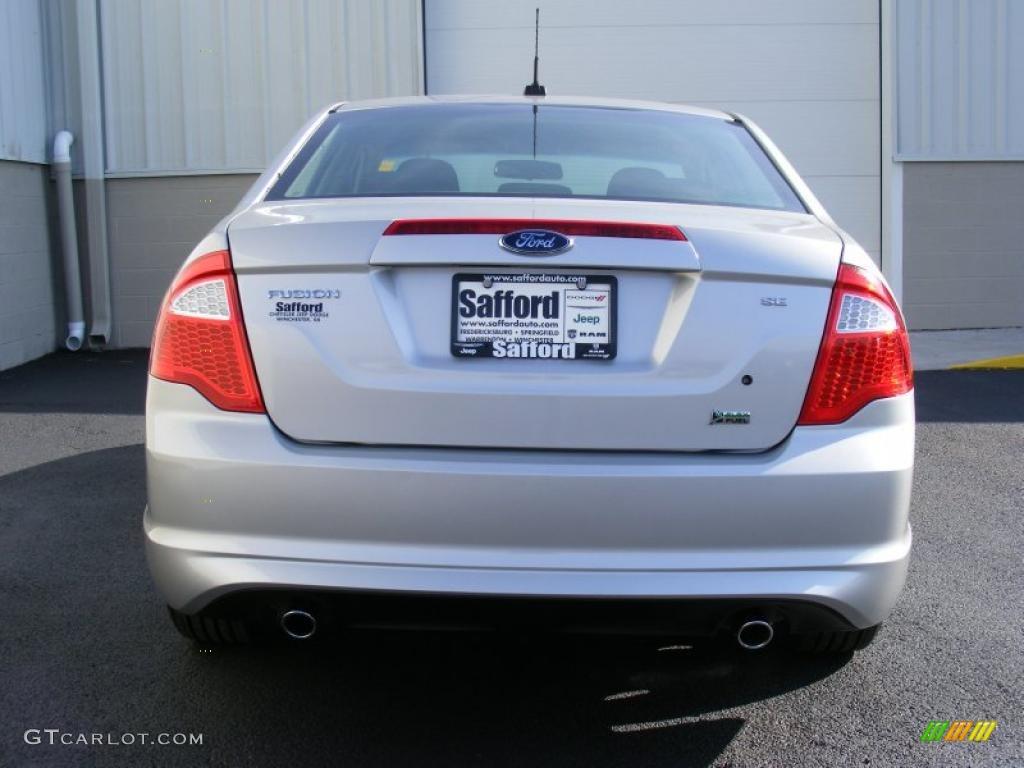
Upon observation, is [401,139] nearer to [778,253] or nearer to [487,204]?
[487,204]

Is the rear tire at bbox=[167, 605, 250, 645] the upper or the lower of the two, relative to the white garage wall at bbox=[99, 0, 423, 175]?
lower

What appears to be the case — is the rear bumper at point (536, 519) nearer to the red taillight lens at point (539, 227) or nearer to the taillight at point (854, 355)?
the taillight at point (854, 355)

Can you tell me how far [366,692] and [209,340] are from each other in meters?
1.12

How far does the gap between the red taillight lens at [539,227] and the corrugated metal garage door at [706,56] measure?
9077mm

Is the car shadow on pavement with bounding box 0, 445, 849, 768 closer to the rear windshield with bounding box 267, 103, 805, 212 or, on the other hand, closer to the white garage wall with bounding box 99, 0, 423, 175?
the rear windshield with bounding box 267, 103, 805, 212

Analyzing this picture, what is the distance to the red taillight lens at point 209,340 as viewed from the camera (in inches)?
102

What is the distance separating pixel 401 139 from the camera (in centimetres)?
358

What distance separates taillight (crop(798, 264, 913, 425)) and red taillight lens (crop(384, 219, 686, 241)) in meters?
0.39

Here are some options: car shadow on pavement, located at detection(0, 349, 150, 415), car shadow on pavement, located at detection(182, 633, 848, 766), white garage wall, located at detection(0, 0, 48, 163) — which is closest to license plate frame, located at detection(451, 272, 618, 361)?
car shadow on pavement, located at detection(182, 633, 848, 766)

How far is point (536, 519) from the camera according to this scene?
97.9 inches

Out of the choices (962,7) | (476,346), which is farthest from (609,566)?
(962,7)

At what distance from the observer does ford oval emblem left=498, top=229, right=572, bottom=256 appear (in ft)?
8.38

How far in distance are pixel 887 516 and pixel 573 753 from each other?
36.2 inches

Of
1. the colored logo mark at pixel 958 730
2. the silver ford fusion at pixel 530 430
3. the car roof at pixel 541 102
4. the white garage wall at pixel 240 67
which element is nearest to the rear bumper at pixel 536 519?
the silver ford fusion at pixel 530 430
